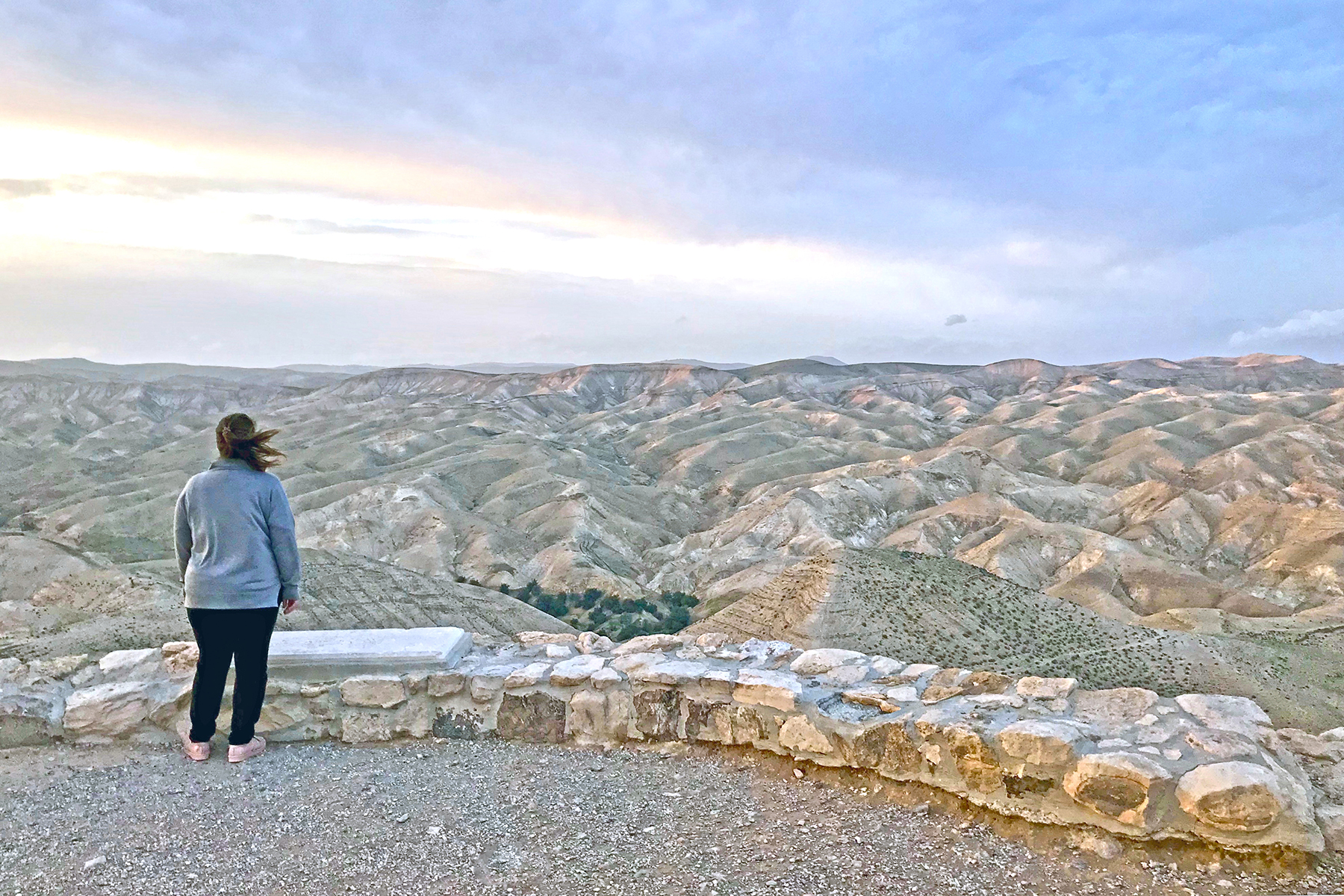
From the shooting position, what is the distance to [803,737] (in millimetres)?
4738

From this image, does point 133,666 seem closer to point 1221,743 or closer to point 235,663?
point 235,663

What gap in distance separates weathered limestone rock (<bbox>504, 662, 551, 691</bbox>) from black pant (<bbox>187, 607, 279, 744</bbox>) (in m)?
1.42

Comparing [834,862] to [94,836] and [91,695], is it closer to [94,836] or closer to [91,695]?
[94,836]

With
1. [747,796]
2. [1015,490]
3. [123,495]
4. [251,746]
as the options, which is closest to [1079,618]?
[747,796]

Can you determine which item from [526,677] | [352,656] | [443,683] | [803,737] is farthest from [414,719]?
[803,737]

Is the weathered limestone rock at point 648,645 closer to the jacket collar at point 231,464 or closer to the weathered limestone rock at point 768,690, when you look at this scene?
the weathered limestone rock at point 768,690

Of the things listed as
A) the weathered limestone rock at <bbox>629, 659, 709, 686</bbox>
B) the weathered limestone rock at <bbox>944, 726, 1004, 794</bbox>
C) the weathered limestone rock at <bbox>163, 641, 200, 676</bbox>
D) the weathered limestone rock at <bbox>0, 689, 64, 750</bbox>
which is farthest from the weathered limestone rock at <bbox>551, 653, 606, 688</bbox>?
the weathered limestone rock at <bbox>0, 689, 64, 750</bbox>

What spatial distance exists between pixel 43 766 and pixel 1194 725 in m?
6.21

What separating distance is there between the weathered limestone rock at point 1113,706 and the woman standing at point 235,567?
14.2 feet

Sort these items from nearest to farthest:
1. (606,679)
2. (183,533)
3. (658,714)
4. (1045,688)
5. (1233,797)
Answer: (1233,797)
(183,533)
(1045,688)
(658,714)
(606,679)

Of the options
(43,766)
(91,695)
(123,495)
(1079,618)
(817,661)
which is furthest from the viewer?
(123,495)

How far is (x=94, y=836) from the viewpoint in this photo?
3939 mm

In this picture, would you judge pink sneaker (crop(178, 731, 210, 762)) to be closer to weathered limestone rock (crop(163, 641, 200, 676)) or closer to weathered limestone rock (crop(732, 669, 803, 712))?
weathered limestone rock (crop(163, 641, 200, 676))

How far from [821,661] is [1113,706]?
171cm
